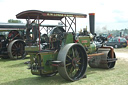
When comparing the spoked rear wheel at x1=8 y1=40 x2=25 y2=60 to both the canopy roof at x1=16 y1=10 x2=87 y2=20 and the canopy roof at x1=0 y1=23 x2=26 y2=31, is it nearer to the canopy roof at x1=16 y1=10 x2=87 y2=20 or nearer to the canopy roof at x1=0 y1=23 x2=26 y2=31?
the canopy roof at x1=0 y1=23 x2=26 y2=31

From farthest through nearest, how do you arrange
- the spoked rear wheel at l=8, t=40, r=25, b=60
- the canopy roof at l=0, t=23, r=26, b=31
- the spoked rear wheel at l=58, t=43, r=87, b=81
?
the canopy roof at l=0, t=23, r=26, b=31, the spoked rear wheel at l=8, t=40, r=25, b=60, the spoked rear wheel at l=58, t=43, r=87, b=81

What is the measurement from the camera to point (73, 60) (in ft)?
18.5

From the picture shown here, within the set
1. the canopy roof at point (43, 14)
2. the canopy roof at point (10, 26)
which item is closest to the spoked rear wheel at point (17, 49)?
the canopy roof at point (10, 26)

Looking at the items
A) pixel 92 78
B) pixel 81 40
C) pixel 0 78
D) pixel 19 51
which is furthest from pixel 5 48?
pixel 92 78

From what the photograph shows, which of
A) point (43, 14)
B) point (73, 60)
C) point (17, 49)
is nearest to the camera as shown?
point (43, 14)

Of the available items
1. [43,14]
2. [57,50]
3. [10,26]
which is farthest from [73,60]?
[10,26]

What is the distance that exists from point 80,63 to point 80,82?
2.34ft

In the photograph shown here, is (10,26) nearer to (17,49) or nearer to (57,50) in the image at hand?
(17,49)

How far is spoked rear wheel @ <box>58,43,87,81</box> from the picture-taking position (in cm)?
524

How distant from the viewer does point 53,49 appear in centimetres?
598

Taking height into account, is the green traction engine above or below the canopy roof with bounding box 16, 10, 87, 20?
below

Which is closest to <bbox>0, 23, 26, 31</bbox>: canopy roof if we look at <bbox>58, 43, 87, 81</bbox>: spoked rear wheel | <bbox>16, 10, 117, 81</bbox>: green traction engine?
<bbox>16, 10, 117, 81</bbox>: green traction engine

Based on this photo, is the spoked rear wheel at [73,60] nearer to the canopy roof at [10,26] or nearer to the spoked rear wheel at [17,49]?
the spoked rear wheel at [17,49]

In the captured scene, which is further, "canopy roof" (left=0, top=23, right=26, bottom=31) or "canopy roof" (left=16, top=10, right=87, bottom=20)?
"canopy roof" (left=0, top=23, right=26, bottom=31)
